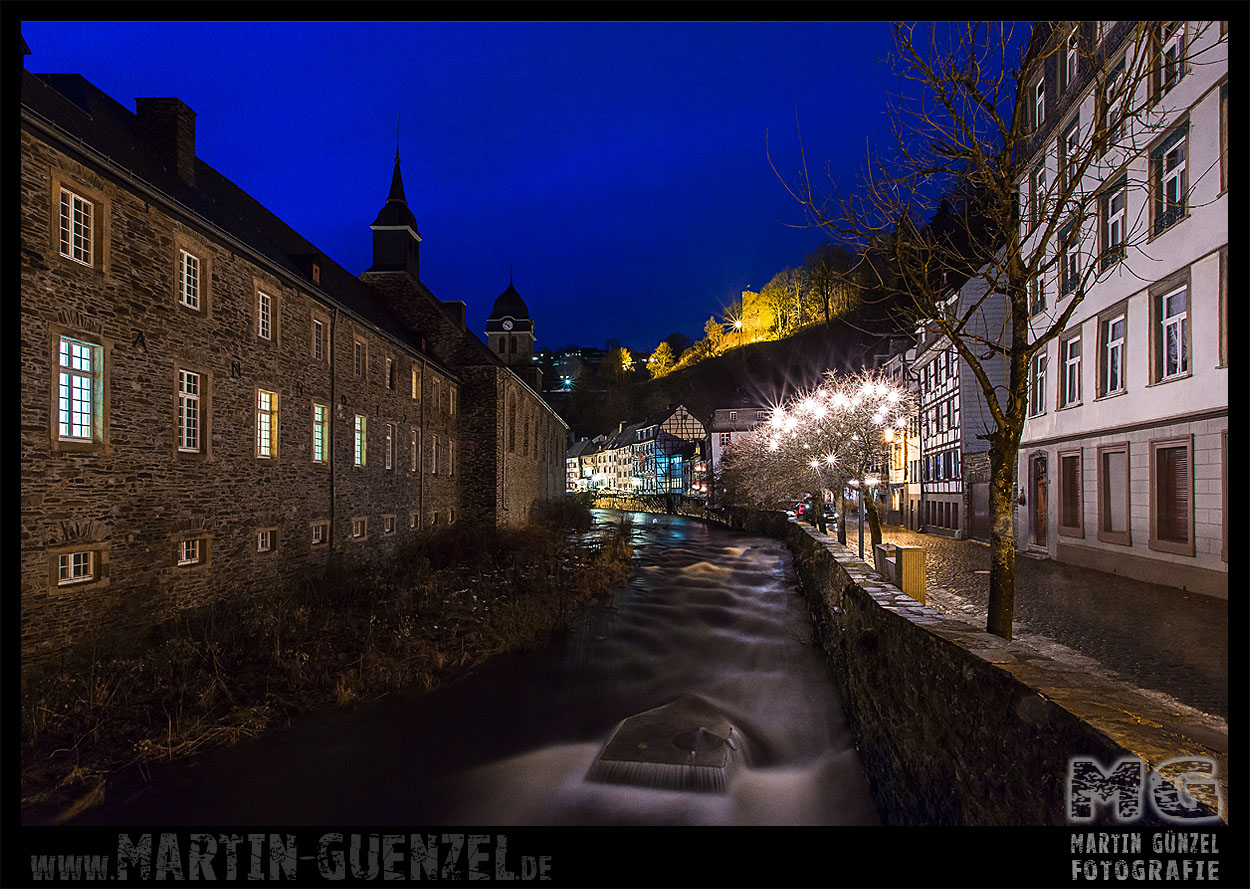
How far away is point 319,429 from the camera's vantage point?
16531 mm

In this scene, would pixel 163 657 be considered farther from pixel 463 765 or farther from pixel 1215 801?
pixel 1215 801

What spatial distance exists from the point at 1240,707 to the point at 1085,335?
1450 centimetres

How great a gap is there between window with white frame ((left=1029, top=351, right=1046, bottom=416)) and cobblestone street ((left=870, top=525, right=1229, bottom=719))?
484cm

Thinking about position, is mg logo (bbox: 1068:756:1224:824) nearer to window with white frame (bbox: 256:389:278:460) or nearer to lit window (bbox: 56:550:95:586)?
lit window (bbox: 56:550:95:586)

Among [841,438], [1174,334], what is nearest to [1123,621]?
[1174,334]

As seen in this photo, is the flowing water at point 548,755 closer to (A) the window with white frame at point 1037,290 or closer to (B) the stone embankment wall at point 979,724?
(B) the stone embankment wall at point 979,724

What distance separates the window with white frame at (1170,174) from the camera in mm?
11180

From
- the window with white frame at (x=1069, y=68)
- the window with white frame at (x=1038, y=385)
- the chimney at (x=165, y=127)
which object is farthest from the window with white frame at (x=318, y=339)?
the window with white frame at (x=1069, y=68)

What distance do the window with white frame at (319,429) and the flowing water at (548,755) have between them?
275 inches

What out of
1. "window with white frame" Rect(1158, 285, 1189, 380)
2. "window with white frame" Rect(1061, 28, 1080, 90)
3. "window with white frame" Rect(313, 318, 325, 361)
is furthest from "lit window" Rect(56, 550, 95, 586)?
"window with white frame" Rect(1061, 28, 1080, 90)

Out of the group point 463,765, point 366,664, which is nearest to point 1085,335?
point 463,765

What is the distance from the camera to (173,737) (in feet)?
28.2

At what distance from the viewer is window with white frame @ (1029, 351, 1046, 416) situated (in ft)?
58.1

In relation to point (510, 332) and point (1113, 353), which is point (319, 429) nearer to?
point (1113, 353)
